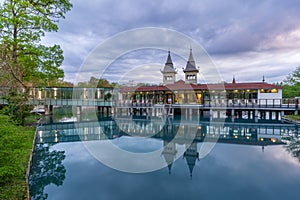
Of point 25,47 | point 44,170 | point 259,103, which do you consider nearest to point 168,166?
point 44,170

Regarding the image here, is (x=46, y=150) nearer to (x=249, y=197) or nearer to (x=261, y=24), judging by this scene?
(x=249, y=197)

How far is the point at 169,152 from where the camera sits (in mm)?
10250

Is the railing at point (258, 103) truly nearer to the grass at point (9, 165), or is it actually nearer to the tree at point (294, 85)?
the tree at point (294, 85)

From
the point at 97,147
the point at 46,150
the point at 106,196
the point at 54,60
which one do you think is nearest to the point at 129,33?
the point at 54,60

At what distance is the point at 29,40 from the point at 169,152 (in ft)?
36.0

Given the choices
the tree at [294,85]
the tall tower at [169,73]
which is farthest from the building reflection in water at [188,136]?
the tall tower at [169,73]

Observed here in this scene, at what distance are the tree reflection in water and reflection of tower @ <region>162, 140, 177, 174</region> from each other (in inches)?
171

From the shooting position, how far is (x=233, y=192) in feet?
19.2

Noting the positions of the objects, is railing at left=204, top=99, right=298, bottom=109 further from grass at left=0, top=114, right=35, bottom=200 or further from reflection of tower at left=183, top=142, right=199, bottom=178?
grass at left=0, top=114, right=35, bottom=200

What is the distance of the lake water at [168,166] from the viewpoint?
6.00 meters

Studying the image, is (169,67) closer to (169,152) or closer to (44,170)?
(169,152)

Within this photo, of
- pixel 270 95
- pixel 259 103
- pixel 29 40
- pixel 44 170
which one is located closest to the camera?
pixel 44 170

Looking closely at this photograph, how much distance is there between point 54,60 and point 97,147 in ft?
22.4

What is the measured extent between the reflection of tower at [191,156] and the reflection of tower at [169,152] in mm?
617
